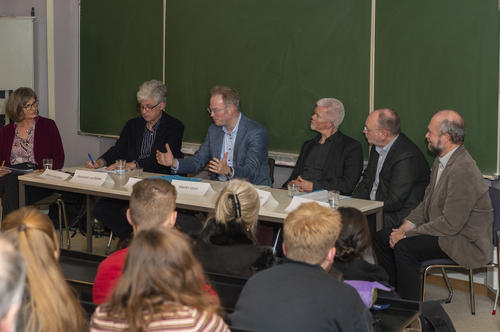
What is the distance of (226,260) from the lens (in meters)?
2.58

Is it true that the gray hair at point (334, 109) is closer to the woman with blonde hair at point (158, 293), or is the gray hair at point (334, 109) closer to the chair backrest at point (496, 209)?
the chair backrest at point (496, 209)

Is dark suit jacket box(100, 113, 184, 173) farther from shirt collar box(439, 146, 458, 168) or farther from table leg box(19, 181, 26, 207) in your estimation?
shirt collar box(439, 146, 458, 168)

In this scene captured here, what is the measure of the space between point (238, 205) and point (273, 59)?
2.82 meters

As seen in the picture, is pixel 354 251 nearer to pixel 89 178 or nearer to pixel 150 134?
pixel 89 178

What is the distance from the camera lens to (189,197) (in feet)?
13.6

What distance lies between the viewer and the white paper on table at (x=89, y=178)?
4496 mm

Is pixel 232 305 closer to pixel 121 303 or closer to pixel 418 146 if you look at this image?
pixel 121 303

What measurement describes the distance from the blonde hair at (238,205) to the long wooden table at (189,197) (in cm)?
72

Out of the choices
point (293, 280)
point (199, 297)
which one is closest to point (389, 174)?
point (293, 280)

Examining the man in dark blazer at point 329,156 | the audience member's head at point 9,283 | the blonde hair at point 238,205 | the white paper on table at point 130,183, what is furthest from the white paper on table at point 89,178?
the audience member's head at point 9,283

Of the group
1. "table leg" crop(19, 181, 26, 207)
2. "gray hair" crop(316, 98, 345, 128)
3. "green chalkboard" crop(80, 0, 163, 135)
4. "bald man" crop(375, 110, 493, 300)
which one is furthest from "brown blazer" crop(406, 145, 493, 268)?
"green chalkboard" crop(80, 0, 163, 135)

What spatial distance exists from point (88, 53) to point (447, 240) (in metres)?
4.64

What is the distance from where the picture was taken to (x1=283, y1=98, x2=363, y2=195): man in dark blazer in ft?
15.2

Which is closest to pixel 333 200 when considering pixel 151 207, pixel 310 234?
pixel 151 207
